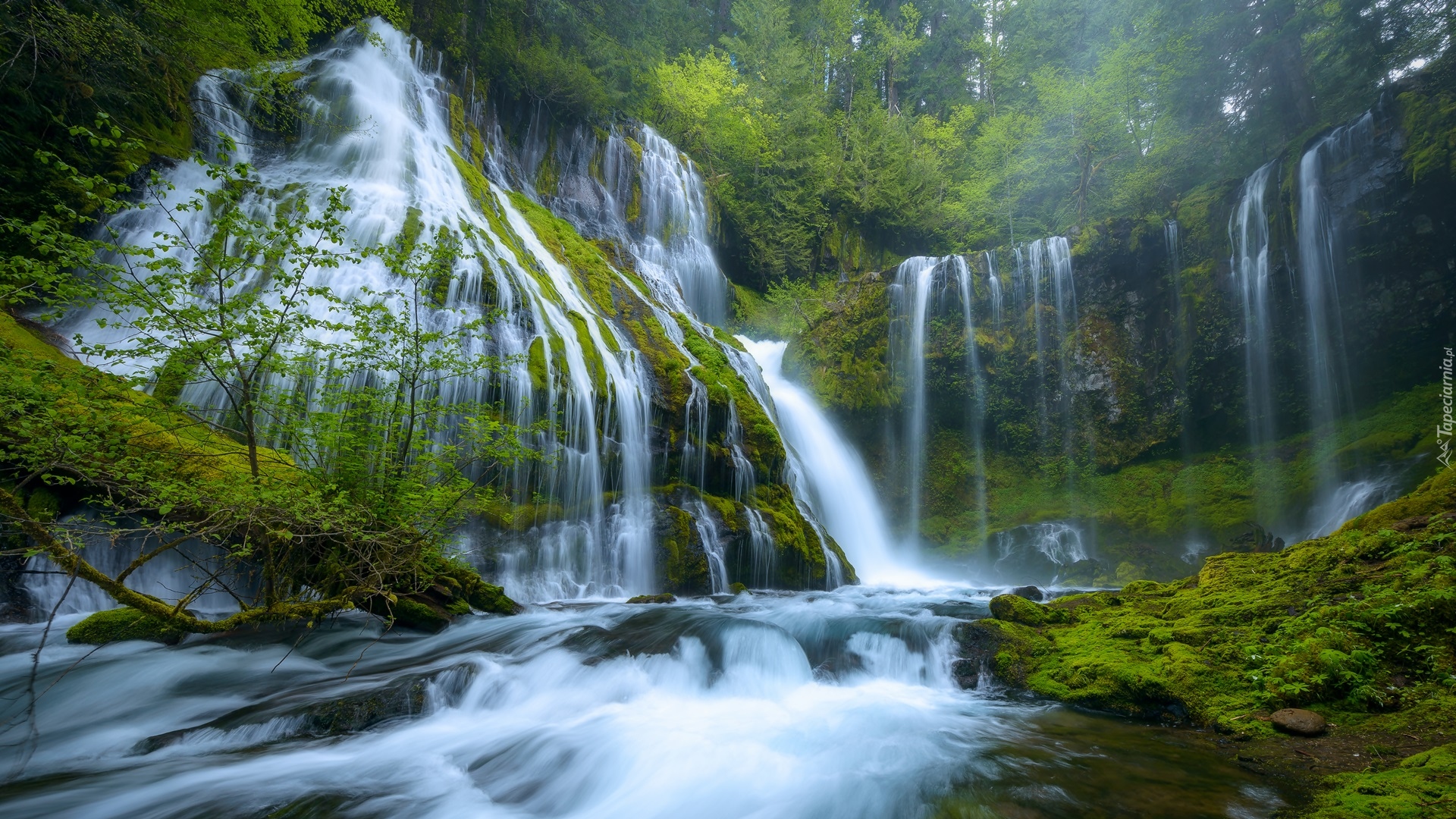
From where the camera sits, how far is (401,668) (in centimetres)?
558

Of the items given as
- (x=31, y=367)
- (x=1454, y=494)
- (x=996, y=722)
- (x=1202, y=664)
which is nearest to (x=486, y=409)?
(x=31, y=367)

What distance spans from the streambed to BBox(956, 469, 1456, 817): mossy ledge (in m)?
0.31

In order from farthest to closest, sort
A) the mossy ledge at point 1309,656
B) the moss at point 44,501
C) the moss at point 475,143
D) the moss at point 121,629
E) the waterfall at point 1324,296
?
the moss at point 475,143 < the waterfall at point 1324,296 < the moss at point 44,501 < the moss at point 121,629 < the mossy ledge at point 1309,656

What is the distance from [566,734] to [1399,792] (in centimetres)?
485

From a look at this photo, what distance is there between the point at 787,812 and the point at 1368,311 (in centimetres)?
1548

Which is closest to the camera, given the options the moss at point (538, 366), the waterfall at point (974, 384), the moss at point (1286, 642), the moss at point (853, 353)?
the moss at point (1286, 642)

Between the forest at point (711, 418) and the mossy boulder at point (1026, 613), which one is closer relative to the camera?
the forest at point (711, 418)

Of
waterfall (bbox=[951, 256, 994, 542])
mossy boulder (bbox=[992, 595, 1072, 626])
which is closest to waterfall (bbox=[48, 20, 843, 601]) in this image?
mossy boulder (bbox=[992, 595, 1072, 626])

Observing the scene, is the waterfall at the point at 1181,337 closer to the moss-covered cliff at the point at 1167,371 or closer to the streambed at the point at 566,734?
the moss-covered cliff at the point at 1167,371

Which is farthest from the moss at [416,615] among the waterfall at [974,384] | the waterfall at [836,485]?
the waterfall at [974,384]

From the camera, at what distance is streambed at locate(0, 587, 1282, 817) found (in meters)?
3.60

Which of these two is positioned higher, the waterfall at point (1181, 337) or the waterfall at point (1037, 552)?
the waterfall at point (1181, 337)

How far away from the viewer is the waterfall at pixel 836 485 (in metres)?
14.5

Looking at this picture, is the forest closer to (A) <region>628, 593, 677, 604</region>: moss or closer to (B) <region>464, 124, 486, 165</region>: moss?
(A) <region>628, 593, 677, 604</region>: moss
